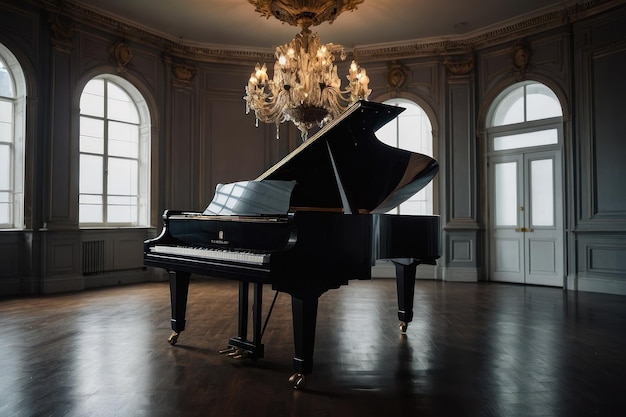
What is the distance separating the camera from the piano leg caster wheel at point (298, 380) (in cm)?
277

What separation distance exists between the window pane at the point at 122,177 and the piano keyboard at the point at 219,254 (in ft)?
14.3

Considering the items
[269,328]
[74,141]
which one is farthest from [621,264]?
[74,141]

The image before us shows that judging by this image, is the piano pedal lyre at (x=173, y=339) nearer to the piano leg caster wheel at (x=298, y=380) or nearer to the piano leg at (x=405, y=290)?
the piano leg caster wheel at (x=298, y=380)

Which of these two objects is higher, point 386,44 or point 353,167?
point 386,44

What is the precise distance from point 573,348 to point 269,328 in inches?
94.8

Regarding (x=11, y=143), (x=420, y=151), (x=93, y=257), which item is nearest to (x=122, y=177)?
(x=93, y=257)

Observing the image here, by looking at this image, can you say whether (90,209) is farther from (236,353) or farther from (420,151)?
(420,151)

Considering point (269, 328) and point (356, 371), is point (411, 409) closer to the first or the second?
point (356, 371)

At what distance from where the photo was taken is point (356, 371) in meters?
3.11

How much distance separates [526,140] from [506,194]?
2.88 ft

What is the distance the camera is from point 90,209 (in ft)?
23.9

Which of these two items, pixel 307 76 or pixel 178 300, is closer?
pixel 178 300

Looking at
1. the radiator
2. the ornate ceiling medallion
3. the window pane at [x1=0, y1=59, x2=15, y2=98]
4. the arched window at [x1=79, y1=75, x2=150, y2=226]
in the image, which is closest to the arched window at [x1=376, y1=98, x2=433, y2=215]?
the ornate ceiling medallion

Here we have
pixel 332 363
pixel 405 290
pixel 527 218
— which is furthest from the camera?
pixel 527 218
